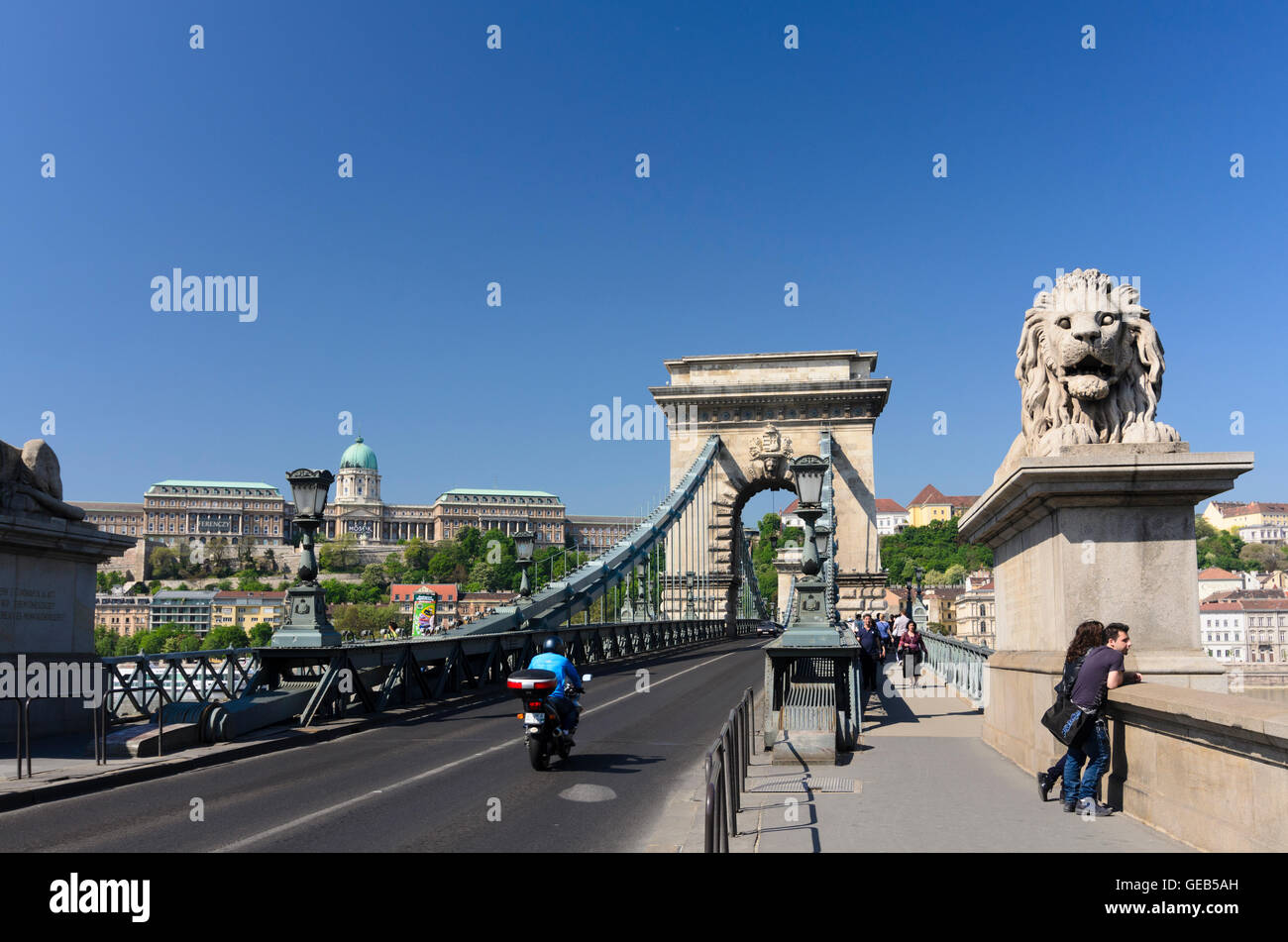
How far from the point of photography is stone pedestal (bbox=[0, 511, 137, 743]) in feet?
38.4

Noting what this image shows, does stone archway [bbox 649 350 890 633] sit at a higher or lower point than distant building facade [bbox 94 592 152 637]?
higher

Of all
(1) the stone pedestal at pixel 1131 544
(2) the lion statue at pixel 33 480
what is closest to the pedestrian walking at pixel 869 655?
(1) the stone pedestal at pixel 1131 544

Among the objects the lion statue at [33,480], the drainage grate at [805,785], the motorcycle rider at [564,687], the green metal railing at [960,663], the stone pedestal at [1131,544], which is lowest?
the green metal railing at [960,663]

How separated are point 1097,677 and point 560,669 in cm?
621

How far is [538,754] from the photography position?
10875 mm

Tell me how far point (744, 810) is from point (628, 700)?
1156cm

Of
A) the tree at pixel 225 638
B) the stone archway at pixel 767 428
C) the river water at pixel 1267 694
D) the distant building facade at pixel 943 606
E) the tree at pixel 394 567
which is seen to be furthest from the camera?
the tree at pixel 394 567

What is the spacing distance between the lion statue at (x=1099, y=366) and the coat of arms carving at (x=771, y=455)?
143 ft

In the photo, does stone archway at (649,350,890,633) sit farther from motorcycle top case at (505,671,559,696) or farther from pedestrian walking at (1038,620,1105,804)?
pedestrian walking at (1038,620,1105,804)

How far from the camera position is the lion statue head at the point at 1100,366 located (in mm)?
7363

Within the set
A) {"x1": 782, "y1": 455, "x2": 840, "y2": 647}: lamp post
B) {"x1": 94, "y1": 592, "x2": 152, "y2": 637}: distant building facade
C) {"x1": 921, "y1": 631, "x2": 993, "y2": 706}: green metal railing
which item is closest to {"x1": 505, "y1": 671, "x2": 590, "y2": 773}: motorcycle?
{"x1": 782, "y1": 455, "x2": 840, "y2": 647}: lamp post

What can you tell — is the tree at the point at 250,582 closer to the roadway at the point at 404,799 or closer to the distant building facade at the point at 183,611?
the distant building facade at the point at 183,611

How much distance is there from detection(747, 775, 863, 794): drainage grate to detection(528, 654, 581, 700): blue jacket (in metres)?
2.68
